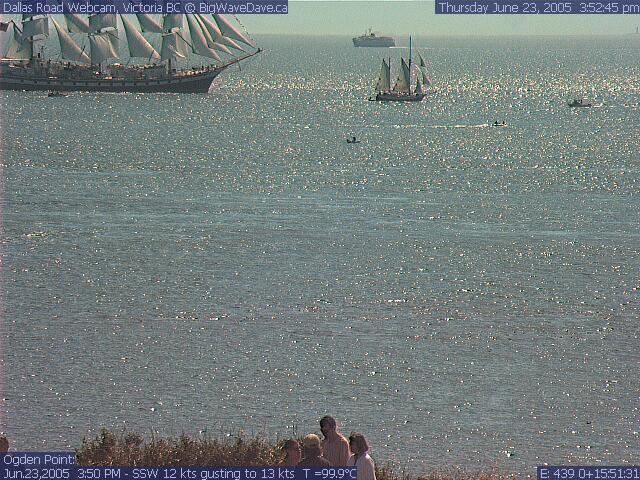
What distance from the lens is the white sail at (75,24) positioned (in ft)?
605

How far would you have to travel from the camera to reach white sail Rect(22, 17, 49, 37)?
7177 inches

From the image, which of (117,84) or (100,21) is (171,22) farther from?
(117,84)

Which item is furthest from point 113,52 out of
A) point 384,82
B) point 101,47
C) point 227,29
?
point 384,82

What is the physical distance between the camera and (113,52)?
186625mm

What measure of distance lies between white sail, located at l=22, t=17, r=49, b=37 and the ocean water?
66.9 m

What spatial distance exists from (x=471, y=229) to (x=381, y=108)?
109 metres

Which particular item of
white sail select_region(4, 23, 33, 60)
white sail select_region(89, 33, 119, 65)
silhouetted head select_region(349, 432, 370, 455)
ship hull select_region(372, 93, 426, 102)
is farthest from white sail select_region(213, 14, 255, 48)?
silhouetted head select_region(349, 432, 370, 455)

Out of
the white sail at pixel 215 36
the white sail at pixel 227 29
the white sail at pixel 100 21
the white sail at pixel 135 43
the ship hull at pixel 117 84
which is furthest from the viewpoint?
the ship hull at pixel 117 84

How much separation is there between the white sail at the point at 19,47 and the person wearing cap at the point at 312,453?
563 ft

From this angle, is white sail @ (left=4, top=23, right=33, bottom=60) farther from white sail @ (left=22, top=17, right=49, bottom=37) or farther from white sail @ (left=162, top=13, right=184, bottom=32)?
white sail @ (left=162, top=13, right=184, bottom=32)

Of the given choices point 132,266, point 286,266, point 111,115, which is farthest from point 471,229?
point 111,115

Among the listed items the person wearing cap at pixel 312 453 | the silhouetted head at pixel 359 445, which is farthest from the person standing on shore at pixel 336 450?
the person wearing cap at pixel 312 453

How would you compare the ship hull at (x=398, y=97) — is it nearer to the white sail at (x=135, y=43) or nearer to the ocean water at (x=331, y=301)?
the white sail at (x=135, y=43)

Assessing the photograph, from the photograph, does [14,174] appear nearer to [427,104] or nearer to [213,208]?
[213,208]
